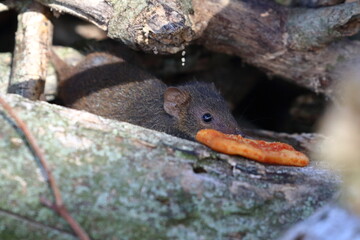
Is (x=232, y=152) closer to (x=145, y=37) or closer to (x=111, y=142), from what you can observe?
(x=111, y=142)

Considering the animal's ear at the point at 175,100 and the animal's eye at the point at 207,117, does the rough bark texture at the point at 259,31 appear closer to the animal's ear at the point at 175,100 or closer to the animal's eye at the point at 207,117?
the animal's ear at the point at 175,100

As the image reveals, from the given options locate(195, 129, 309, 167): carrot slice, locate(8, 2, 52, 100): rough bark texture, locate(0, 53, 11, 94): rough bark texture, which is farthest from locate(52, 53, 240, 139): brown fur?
locate(195, 129, 309, 167): carrot slice

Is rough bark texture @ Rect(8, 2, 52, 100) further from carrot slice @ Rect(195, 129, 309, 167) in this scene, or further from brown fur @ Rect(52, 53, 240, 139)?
carrot slice @ Rect(195, 129, 309, 167)

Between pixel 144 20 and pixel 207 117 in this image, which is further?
pixel 207 117

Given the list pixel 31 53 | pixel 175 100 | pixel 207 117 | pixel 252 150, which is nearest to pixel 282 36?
pixel 207 117

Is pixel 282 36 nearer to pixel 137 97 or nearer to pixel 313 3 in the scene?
pixel 313 3

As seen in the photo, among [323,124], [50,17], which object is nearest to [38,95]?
[50,17]

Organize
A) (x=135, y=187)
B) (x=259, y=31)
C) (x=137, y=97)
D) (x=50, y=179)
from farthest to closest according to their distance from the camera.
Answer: (x=137, y=97), (x=259, y=31), (x=135, y=187), (x=50, y=179)
